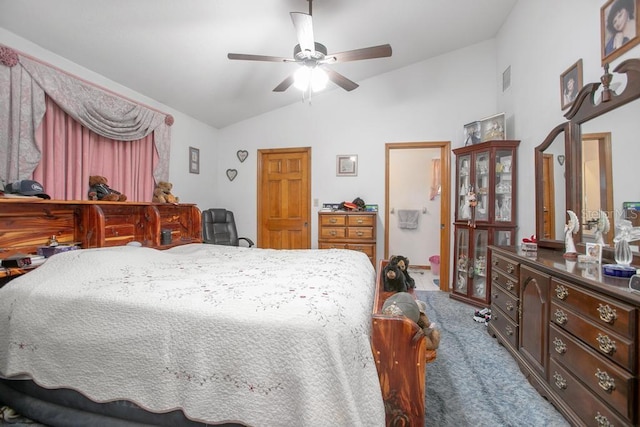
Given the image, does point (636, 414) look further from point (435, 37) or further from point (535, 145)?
point (435, 37)

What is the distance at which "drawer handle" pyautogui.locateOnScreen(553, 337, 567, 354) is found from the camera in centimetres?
144

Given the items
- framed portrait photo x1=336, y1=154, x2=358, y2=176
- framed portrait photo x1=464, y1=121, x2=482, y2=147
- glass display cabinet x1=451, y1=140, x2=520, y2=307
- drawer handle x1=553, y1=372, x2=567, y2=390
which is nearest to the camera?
drawer handle x1=553, y1=372, x2=567, y2=390

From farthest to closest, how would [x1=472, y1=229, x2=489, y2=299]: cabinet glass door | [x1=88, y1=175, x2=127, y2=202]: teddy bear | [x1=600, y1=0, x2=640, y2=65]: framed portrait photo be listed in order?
[x1=472, y1=229, x2=489, y2=299]: cabinet glass door, [x1=88, y1=175, x2=127, y2=202]: teddy bear, [x1=600, y1=0, x2=640, y2=65]: framed portrait photo

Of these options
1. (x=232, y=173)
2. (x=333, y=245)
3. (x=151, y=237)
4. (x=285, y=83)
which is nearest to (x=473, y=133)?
(x=333, y=245)

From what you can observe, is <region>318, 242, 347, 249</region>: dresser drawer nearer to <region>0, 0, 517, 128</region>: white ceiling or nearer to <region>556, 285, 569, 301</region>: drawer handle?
<region>0, 0, 517, 128</region>: white ceiling

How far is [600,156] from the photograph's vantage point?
1.75 meters

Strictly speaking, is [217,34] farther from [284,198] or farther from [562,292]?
[562,292]

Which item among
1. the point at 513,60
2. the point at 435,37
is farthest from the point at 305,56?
the point at 513,60

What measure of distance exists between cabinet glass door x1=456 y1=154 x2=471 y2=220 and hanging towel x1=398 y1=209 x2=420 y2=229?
77.3 inches

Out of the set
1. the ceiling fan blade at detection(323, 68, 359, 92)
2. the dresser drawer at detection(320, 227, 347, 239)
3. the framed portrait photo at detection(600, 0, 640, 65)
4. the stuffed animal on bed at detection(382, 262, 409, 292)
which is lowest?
the stuffed animal on bed at detection(382, 262, 409, 292)

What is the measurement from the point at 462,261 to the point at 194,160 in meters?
3.70

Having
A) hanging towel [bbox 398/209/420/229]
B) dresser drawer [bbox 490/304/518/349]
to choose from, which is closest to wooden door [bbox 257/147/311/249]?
hanging towel [bbox 398/209/420/229]

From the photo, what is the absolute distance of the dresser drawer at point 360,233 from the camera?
12.1 ft

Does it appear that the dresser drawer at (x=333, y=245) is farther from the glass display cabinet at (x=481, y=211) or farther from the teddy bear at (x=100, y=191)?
the teddy bear at (x=100, y=191)
